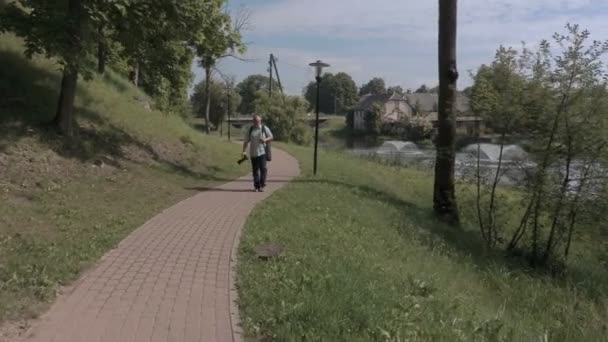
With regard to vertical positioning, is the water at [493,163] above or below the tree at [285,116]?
below

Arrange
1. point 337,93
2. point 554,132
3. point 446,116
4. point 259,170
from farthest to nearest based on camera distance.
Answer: point 337,93
point 259,170
point 446,116
point 554,132

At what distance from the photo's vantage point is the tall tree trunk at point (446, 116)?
14258 mm

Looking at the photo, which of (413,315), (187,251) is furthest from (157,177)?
(413,315)

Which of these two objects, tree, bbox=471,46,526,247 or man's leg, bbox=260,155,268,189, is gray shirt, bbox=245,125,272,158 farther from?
tree, bbox=471,46,526,247

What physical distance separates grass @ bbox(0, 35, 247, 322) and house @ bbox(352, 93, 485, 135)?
21.1ft

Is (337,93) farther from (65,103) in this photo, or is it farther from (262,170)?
(65,103)

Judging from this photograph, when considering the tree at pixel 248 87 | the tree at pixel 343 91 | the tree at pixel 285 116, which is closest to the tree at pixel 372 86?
the tree at pixel 343 91

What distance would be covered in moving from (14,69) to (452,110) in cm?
1097


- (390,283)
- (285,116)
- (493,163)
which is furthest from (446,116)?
(285,116)

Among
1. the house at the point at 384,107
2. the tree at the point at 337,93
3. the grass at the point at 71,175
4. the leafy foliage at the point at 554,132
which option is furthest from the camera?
the tree at the point at 337,93

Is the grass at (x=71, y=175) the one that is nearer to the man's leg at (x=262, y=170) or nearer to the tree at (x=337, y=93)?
the man's leg at (x=262, y=170)

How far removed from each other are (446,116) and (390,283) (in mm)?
8406

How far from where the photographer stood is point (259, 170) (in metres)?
14.7

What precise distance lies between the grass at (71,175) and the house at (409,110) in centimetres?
643
